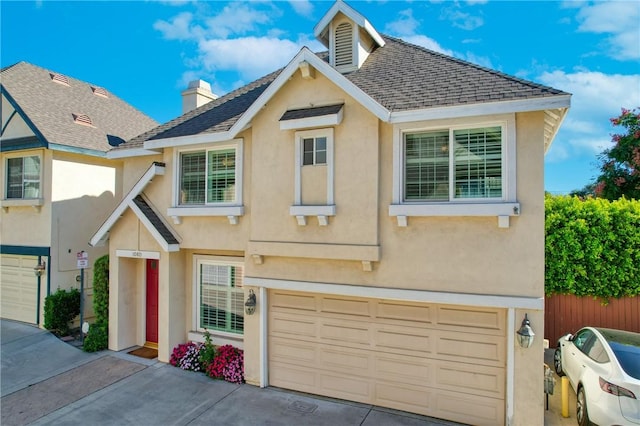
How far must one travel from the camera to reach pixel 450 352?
7355mm

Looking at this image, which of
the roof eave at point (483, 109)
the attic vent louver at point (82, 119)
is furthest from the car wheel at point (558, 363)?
the attic vent louver at point (82, 119)

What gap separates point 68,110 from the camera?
1444 centimetres

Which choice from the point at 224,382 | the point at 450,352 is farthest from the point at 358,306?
the point at 224,382

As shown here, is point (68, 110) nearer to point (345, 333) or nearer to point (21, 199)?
point (21, 199)

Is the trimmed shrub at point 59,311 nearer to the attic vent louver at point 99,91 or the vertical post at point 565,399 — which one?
the attic vent louver at point 99,91

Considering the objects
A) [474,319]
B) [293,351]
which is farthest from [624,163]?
[293,351]

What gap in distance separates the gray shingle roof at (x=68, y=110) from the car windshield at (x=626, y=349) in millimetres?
15409

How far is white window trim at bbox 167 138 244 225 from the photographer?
9.23 meters

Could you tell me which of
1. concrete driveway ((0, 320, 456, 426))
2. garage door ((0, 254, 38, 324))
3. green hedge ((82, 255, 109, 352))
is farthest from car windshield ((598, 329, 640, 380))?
garage door ((0, 254, 38, 324))

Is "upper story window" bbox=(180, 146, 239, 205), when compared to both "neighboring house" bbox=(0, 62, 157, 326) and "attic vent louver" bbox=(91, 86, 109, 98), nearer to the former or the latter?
"neighboring house" bbox=(0, 62, 157, 326)

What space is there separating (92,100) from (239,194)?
37.4 feet

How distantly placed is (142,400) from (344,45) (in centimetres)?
963

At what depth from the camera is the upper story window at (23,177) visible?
12898mm

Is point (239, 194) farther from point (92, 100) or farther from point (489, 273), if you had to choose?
point (92, 100)
